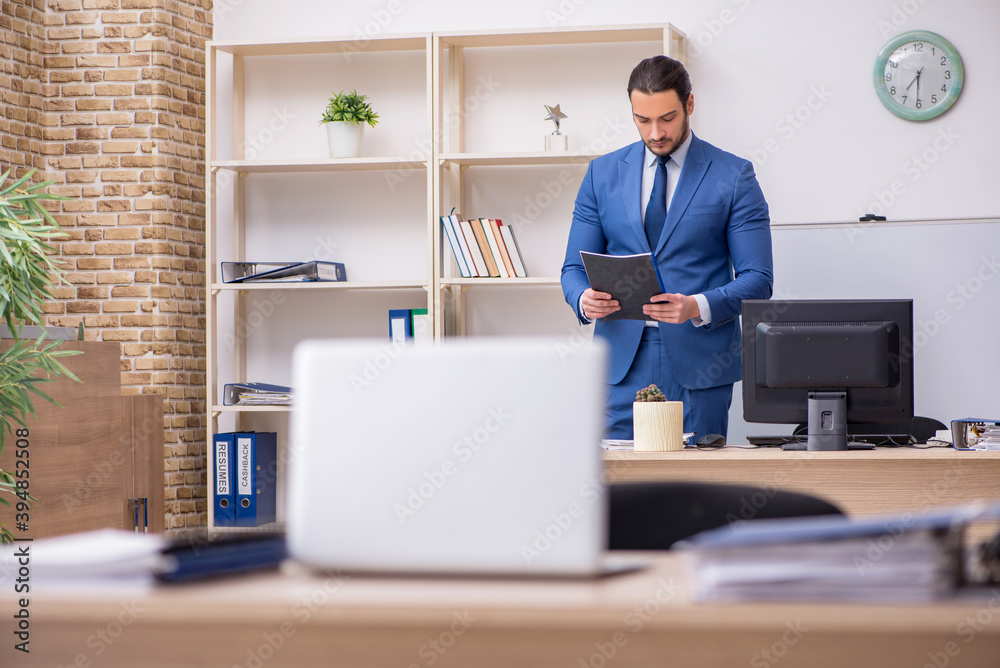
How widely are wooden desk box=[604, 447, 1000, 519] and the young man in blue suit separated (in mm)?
518

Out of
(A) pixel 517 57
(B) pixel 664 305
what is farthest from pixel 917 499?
(A) pixel 517 57

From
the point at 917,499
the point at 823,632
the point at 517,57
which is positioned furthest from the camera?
the point at 517,57

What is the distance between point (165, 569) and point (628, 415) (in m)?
2.02

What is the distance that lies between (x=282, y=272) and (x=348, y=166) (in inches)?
21.8

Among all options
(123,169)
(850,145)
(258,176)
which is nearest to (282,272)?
(258,176)

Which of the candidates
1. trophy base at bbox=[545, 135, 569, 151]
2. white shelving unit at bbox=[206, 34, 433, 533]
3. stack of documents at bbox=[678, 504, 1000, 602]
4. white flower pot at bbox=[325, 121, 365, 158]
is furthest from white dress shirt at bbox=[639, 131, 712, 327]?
stack of documents at bbox=[678, 504, 1000, 602]

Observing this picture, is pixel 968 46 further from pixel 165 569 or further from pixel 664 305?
pixel 165 569

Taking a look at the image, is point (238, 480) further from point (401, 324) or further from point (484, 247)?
point (484, 247)

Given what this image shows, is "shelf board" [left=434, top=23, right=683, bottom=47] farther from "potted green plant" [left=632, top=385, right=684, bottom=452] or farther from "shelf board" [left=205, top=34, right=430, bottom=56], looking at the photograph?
"potted green plant" [left=632, top=385, right=684, bottom=452]

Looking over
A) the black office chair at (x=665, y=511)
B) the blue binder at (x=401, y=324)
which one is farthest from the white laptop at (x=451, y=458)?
the blue binder at (x=401, y=324)

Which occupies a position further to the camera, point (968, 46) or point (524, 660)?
point (968, 46)

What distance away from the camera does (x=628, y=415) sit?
2762mm

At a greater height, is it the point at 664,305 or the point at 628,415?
the point at 664,305

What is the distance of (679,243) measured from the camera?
291 cm
